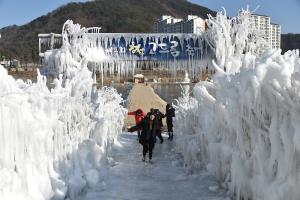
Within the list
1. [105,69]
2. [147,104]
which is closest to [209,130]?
[105,69]

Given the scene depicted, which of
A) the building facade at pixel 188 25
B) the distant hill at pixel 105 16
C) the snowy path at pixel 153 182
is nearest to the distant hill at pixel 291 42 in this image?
the building facade at pixel 188 25

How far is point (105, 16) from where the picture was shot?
132 metres

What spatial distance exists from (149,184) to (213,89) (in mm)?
2137

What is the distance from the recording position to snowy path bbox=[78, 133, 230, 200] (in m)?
8.29

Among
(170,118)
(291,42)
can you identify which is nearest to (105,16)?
(291,42)

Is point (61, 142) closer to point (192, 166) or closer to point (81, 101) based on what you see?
point (81, 101)

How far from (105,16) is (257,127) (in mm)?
127687

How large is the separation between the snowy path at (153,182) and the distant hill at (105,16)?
85301mm

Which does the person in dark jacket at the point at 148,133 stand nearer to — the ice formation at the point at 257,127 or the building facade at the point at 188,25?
the ice formation at the point at 257,127

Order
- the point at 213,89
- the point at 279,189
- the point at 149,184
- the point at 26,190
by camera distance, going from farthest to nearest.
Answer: the point at 213,89
the point at 149,184
the point at 26,190
the point at 279,189

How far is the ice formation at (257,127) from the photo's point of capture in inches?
235

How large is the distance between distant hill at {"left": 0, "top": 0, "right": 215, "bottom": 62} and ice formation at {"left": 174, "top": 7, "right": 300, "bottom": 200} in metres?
88.0

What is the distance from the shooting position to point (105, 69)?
695 inches

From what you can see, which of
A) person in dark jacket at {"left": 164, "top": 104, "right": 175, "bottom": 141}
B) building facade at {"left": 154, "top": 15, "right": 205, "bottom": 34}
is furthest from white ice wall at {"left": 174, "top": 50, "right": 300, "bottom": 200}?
building facade at {"left": 154, "top": 15, "right": 205, "bottom": 34}
